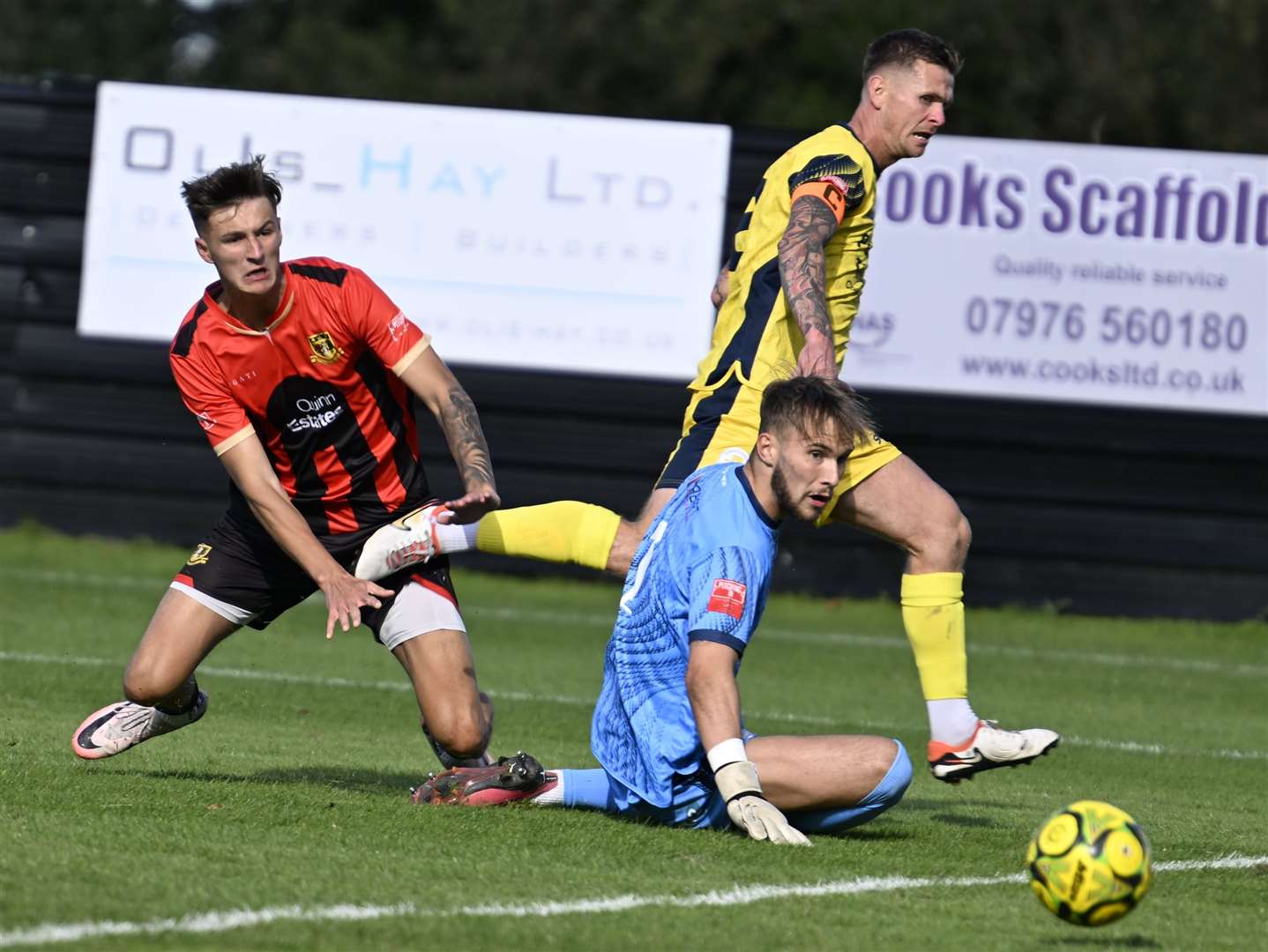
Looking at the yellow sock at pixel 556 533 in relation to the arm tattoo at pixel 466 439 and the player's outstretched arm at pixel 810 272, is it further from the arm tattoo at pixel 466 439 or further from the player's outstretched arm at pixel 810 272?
the player's outstretched arm at pixel 810 272

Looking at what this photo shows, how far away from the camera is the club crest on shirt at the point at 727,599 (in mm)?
5770

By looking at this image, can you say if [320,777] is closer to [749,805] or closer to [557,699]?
[749,805]

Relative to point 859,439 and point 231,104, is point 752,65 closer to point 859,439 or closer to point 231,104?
point 231,104

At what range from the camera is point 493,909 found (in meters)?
4.75

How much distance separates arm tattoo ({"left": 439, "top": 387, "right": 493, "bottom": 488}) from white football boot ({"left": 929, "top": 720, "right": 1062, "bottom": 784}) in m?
1.61

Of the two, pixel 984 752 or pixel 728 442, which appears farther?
pixel 728 442

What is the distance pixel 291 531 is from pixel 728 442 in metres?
1.40

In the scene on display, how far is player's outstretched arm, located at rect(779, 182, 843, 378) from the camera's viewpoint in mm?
6348

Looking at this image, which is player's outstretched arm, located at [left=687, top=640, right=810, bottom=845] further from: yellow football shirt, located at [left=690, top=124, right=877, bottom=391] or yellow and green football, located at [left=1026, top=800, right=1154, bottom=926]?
yellow football shirt, located at [left=690, top=124, right=877, bottom=391]

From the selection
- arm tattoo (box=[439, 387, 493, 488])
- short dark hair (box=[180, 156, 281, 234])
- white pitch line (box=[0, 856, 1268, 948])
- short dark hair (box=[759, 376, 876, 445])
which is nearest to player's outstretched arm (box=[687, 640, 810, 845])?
white pitch line (box=[0, 856, 1268, 948])

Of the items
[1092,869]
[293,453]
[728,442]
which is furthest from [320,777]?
[1092,869]

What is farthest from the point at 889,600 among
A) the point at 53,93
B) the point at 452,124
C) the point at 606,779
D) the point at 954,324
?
the point at 606,779

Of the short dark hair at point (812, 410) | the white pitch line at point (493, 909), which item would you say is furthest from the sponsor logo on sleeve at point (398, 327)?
the white pitch line at point (493, 909)

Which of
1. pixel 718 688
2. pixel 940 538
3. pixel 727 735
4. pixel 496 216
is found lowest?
pixel 727 735
